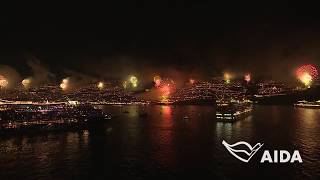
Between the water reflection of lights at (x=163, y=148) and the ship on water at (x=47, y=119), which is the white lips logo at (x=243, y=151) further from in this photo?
the ship on water at (x=47, y=119)

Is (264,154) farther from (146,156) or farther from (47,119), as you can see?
(47,119)

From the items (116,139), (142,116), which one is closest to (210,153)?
(116,139)

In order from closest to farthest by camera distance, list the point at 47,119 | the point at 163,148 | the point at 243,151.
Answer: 1. the point at 243,151
2. the point at 163,148
3. the point at 47,119

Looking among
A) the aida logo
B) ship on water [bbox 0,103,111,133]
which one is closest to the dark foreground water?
the aida logo

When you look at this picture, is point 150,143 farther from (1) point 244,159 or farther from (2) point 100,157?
(1) point 244,159

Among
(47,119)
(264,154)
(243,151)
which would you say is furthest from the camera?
(47,119)

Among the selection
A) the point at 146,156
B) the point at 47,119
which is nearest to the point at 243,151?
the point at 146,156

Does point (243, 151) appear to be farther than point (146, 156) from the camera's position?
Yes

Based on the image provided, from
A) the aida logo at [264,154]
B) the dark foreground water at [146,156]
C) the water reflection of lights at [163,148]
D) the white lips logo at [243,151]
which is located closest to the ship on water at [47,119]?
the dark foreground water at [146,156]

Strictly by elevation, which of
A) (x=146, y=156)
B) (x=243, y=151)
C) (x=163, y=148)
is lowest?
(x=146, y=156)

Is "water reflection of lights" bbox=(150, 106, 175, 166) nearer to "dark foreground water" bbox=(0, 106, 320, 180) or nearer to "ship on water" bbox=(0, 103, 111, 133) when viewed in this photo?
"dark foreground water" bbox=(0, 106, 320, 180)
